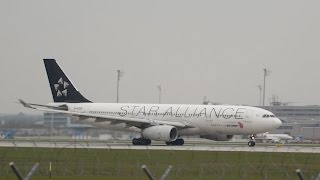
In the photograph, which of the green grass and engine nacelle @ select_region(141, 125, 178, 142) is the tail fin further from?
the green grass

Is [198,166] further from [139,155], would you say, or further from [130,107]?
[130,107]

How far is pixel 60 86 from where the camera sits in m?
91.8

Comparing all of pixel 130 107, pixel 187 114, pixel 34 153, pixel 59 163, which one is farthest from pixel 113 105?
pixel 59 163

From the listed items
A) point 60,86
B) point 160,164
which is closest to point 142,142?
point 60,86

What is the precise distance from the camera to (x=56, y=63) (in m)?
93.3

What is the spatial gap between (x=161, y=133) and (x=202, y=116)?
15.7 feet

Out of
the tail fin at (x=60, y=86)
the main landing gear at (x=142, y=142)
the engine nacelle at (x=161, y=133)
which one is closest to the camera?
the engine nacelle at (x=161, y=133)

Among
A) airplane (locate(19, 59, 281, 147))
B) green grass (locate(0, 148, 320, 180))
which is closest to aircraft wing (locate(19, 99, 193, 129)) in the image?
airplane (locate(19, 59, 281, 147))

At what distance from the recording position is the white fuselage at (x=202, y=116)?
265 ft

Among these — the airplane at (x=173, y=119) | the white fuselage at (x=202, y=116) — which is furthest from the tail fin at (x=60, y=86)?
the white fuselage at (x=202, y=116)

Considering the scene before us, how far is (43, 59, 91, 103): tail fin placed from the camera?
298ft

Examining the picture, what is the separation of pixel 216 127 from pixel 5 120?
66.0ft

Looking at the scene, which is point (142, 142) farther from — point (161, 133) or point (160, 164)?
point (160, 164)

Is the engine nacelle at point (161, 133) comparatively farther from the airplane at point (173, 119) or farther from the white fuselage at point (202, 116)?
the white fuselage at point (202, 116)
